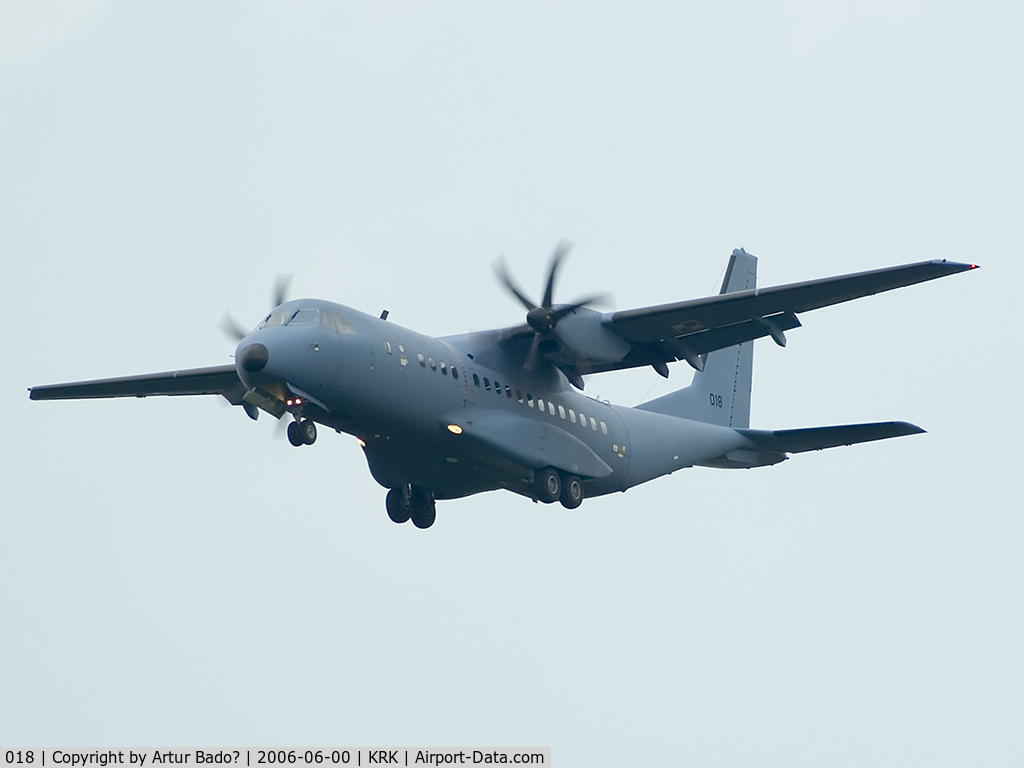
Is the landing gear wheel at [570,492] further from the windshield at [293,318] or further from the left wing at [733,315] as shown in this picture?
the windshield at [293,318]

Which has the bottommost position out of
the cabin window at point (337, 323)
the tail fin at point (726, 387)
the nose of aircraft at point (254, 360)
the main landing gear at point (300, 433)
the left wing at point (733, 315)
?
the main landing gear at point (300, 433)

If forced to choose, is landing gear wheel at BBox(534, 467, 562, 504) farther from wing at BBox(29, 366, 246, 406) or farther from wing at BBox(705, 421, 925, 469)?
wing at BBox(29, 366, 246, 406)

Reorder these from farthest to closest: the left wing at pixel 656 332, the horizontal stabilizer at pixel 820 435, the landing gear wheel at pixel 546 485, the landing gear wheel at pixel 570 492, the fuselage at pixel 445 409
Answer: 1. the landing gear wheel at pixel 570 492
2. the horizontal stabilizer at pixel 820 435
3. the landing gear wheel at pixel 546 485
4. the left wing at pixel 656 332
5. the fuselage at pixel 445 409

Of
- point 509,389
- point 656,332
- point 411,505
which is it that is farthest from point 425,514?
point 656,332

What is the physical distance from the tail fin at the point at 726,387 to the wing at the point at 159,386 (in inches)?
313

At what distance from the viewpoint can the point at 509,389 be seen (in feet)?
76.4

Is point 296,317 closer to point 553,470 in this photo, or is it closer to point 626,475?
point 553,470

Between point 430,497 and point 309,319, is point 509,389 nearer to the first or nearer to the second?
point 430,497

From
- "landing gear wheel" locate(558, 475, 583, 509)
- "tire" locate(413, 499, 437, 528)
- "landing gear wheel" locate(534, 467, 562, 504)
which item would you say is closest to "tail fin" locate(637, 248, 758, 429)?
"landing gear wheel" locate(558, 475, 583, 509)

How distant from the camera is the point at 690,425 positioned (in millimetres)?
27094

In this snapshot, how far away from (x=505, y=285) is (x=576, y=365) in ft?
5.83

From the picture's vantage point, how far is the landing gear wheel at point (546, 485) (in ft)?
76.4

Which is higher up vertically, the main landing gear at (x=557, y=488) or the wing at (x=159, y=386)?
the wing at (x=159, y=386)

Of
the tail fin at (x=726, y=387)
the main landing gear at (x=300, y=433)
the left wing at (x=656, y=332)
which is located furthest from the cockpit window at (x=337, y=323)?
the tail fin at (x=726, y=387)
